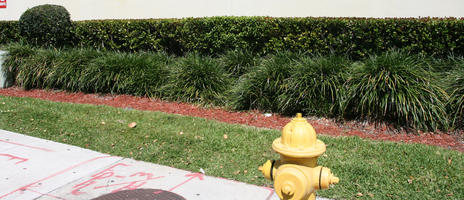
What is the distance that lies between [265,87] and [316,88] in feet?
2.85

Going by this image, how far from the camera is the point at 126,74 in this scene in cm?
868

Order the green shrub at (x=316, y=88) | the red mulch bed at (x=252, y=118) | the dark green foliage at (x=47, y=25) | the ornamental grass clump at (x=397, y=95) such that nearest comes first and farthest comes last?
the red mulch bed at (x=252, y=118) → the ornamental grass clump at (x=397, y=95) → the green shrub at (x=316, y=88) → the dark green foliage at (x=47, y=25)

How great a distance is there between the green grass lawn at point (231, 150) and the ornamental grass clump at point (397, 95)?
34.1 inches

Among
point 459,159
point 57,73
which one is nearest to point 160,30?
point 57,73

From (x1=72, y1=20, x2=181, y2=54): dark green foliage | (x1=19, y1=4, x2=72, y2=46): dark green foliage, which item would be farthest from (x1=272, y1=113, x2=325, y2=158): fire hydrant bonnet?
(x1=19, y1=4, x2=72, y2=46): dark green foliage

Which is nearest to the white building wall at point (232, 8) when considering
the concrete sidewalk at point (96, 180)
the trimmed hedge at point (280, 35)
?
the trimmed hedge at point (280, 35)

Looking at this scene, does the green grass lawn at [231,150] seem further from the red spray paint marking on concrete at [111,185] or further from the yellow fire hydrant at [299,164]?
the yellow fire hydrant at [299,164]

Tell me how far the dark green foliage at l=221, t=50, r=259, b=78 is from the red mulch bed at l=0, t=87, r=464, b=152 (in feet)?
3.45

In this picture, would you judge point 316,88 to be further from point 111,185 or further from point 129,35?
point 129,35

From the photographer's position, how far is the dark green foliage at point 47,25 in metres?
10.9

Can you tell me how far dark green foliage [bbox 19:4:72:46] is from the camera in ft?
35.9

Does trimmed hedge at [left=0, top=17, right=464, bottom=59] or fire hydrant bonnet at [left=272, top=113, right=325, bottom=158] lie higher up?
trimmed hedge at [left=0, top=17, right=464, bottom=59]

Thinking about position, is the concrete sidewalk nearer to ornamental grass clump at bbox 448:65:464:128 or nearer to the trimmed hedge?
ornamental grass clump at bbox 448:65:464:128

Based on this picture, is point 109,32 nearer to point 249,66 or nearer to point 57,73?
point 57,73
